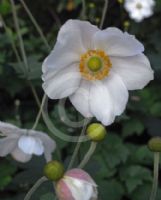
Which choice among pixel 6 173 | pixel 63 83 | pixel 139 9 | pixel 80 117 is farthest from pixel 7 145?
pixel 139 9

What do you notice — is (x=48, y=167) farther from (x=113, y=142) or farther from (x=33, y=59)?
(x=113, y=142)

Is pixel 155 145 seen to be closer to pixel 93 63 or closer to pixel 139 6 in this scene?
pixel 93 63

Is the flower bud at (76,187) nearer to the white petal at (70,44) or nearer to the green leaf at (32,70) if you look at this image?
the white petal at (70,44)

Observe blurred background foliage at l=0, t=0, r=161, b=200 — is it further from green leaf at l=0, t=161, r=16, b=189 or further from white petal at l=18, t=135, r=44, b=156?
white petal at l=18, t=135, r=44, b=156

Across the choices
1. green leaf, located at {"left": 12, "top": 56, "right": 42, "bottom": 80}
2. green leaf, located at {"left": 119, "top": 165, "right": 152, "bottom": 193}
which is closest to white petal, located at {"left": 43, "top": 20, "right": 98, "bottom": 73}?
A: green leaf, located at {"left": 12, "top": 56, "right": 42, "bottom": 80}

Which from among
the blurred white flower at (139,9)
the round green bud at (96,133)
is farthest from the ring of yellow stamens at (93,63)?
the blurred white flower at (139,9)

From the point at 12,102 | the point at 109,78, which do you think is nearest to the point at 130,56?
the point at 109,78
